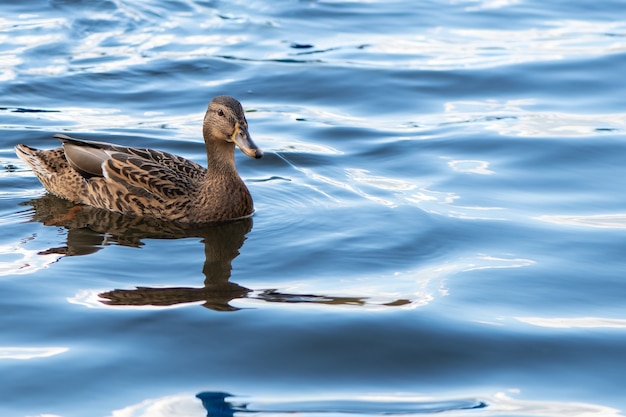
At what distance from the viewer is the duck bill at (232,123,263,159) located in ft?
30.3

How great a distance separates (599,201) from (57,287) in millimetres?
4930

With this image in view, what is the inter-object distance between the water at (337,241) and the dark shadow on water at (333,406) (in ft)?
0.05

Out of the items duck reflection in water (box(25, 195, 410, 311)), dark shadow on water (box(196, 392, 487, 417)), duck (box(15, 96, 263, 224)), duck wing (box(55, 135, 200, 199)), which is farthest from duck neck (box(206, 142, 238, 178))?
dark shadow on water (box(196, 392, 487, 417))

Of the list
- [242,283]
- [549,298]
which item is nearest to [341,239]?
[242,283]

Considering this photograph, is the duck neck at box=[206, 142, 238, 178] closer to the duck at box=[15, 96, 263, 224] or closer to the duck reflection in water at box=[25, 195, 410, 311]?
the duck at box=[15, 96, 263, 224]

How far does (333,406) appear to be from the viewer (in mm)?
6086

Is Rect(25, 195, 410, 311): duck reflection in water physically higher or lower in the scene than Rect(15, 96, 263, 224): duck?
lower

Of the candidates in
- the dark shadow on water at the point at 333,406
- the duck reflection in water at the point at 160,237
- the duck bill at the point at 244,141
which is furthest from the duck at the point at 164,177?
the dark shadow on water at the point at 333,406

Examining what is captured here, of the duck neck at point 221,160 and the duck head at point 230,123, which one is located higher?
the duck head at point 230,123

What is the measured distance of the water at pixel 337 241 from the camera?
6.43 m

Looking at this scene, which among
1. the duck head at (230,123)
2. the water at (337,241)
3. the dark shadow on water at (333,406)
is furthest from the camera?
the duck head at (230,123)

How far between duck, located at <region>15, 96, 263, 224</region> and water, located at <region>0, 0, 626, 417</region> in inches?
7.5

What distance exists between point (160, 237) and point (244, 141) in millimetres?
1061

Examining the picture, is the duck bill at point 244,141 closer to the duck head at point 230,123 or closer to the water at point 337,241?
the duck head at point 230,123
